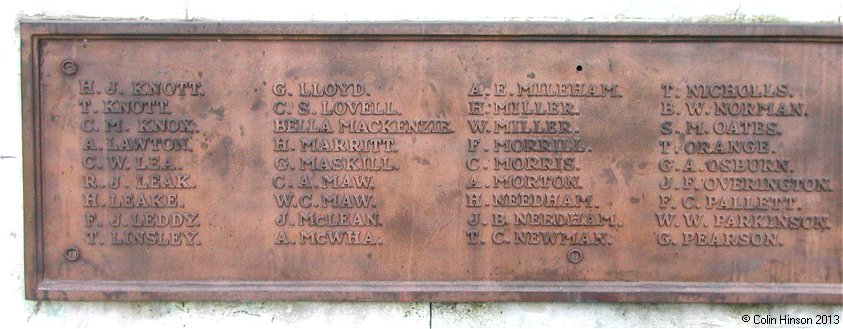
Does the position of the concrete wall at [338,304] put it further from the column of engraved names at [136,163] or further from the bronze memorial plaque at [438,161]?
the column of engraved names at [136,163]

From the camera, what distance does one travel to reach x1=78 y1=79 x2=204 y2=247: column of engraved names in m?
3.13

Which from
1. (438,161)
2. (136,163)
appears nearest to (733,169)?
(438,161)

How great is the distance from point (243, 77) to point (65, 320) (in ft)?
4.50

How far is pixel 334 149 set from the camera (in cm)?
314

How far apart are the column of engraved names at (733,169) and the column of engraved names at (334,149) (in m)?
1.01

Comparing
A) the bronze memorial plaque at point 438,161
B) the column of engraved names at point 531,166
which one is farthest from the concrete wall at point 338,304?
the column of engraved names at point 531,166

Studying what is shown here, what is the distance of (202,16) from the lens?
3193 millimetres

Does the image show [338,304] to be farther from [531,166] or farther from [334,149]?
[531,166]

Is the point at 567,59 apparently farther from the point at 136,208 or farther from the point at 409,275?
the point at 136,208

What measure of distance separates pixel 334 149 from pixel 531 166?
2.85 feet

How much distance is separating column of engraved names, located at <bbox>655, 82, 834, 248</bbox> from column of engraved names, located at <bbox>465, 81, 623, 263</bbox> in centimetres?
28

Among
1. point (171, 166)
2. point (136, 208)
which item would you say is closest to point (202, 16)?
point (171, 166)

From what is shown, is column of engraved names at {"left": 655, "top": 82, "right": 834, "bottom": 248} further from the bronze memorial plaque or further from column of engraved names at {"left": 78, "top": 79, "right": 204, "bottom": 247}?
column of engraved names at {"left": 78, "top": 79, "right": 204, "bottom": 247}

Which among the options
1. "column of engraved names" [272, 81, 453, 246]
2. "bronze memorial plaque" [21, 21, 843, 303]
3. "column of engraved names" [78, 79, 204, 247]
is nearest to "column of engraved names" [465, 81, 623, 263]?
"bronze memorial plaque" [21, 21, 843, 303]
